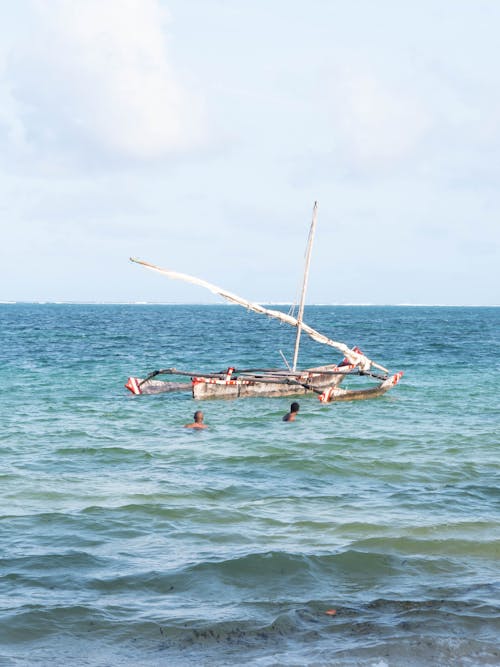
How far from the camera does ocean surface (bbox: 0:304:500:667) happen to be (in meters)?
9.92

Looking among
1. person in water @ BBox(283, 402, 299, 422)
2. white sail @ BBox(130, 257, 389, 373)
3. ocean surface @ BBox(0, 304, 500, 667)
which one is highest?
white sail @ BBox(130, 257, 389, 373)

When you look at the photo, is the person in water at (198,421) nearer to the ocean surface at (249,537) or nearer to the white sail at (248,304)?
the ocean surface at (249,537)

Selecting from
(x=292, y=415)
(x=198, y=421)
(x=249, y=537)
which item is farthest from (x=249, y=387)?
(x=249, y=537)

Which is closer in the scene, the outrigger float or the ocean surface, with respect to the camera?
the ocean surface

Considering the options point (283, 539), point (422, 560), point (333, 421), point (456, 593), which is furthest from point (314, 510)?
point (333, 421)

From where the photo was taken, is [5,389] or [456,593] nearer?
[456,593]

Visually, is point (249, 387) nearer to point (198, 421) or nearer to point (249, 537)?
point (198, 421)

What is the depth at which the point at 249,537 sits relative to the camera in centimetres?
1395

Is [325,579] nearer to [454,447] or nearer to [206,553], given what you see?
[206,553]

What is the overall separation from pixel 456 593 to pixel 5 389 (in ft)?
89.6

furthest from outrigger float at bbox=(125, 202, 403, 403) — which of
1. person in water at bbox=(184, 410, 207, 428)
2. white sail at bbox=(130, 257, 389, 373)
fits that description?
person in water at bbox=(184, 410, 207, 428)

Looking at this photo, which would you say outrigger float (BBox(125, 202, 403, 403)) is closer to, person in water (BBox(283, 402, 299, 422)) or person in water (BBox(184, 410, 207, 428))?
person in water (BBox(283, 402, 299, 422))

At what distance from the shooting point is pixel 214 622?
10461 millimetres

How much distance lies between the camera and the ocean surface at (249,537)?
9.92 meters
